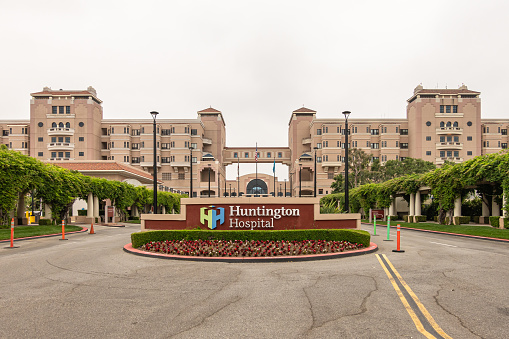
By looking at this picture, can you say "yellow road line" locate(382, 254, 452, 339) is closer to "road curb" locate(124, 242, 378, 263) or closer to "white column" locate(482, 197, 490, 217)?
"road curb" locate(124, 242, 378, 263)

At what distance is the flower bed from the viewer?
1257 centimetres

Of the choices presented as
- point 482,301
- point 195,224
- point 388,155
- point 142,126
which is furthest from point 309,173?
point 482,301

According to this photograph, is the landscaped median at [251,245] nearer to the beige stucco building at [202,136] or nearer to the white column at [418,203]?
the white column at [418,203]

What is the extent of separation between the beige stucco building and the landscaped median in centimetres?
7016

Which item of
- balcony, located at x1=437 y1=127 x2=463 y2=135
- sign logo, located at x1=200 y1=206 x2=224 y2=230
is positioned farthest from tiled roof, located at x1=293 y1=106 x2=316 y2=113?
sign logo, located at x1=200 y1=206 x2=224 y2=230

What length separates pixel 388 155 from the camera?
3366 inches

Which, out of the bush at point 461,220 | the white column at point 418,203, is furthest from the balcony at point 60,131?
the bush at point 461,220

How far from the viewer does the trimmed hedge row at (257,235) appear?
13953 mm

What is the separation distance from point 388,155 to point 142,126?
58540 millimetres

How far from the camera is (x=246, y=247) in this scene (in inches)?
511

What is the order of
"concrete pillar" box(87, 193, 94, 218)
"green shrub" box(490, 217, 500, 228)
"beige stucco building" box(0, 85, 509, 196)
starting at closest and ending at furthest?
1. "green shrub" box(490, 217, 500, 228)
2. "concrete pillar" box(87, 193, 94, 218)
3. "beige stucco building" box(0, 85, 509, 196)

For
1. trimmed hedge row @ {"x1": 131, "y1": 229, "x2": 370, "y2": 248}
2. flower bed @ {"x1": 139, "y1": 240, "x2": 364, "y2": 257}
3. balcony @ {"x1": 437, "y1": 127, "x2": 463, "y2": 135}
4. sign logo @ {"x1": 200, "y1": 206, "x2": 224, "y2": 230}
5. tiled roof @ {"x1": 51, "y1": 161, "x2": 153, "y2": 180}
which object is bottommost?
flower bed @ {"x1": 139, "y1": 240, "x2": 364, "y2": 257}

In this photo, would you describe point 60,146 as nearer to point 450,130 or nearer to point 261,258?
point 261,258

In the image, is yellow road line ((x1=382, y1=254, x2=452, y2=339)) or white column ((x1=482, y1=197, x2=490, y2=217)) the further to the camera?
white column ((x1=482, y1=197, x2=490, y2=217))
